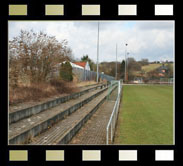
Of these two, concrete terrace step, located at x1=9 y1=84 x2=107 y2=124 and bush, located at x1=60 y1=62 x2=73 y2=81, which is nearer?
concrete terrace step, located at x1=9 y1=84 x2=107 y2=124

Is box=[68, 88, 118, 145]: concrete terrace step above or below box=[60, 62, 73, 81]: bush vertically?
below

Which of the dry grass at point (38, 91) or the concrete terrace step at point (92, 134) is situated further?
the dry grass at point (38, 91)


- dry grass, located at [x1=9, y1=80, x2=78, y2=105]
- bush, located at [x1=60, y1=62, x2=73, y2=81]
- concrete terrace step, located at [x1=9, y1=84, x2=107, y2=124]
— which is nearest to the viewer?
concrete terrace step, located at [x1=9, y1=84, x2=107, y2=124]

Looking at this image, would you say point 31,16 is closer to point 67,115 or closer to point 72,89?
point 67,115

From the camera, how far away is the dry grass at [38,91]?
5.89 meters

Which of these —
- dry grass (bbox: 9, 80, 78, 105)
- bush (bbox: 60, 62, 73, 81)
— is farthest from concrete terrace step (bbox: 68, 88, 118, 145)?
bush (bbox: 60, 62, 73, 81)

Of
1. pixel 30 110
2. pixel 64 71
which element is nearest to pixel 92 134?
pixel 30 110

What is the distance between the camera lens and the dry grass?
19.3 ft

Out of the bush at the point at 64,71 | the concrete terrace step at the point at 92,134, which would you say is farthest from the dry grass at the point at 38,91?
the concrete terrace step at the point at 92,134

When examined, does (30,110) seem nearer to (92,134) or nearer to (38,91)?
(92,134)

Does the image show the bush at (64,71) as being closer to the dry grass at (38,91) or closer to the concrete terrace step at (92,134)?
the dry grass at (38,91)

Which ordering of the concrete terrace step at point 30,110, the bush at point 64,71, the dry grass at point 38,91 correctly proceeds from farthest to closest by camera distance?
the bush at point 64,71 < the dry grass at point 38,91 < the concrete terrace step at point 30,110

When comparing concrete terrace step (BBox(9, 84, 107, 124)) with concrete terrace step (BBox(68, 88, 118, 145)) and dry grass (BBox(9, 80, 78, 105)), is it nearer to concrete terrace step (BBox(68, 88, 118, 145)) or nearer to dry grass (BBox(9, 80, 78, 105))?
dry grass (BBox(9, 80, 78, 105))

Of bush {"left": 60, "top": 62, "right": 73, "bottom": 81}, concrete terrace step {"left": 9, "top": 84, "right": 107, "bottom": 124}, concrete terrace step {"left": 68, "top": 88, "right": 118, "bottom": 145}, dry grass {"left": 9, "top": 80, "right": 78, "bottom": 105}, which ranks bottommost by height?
concrete terrace step {"left": 68, "top": 88, "right": 118, "bottom": 145}
